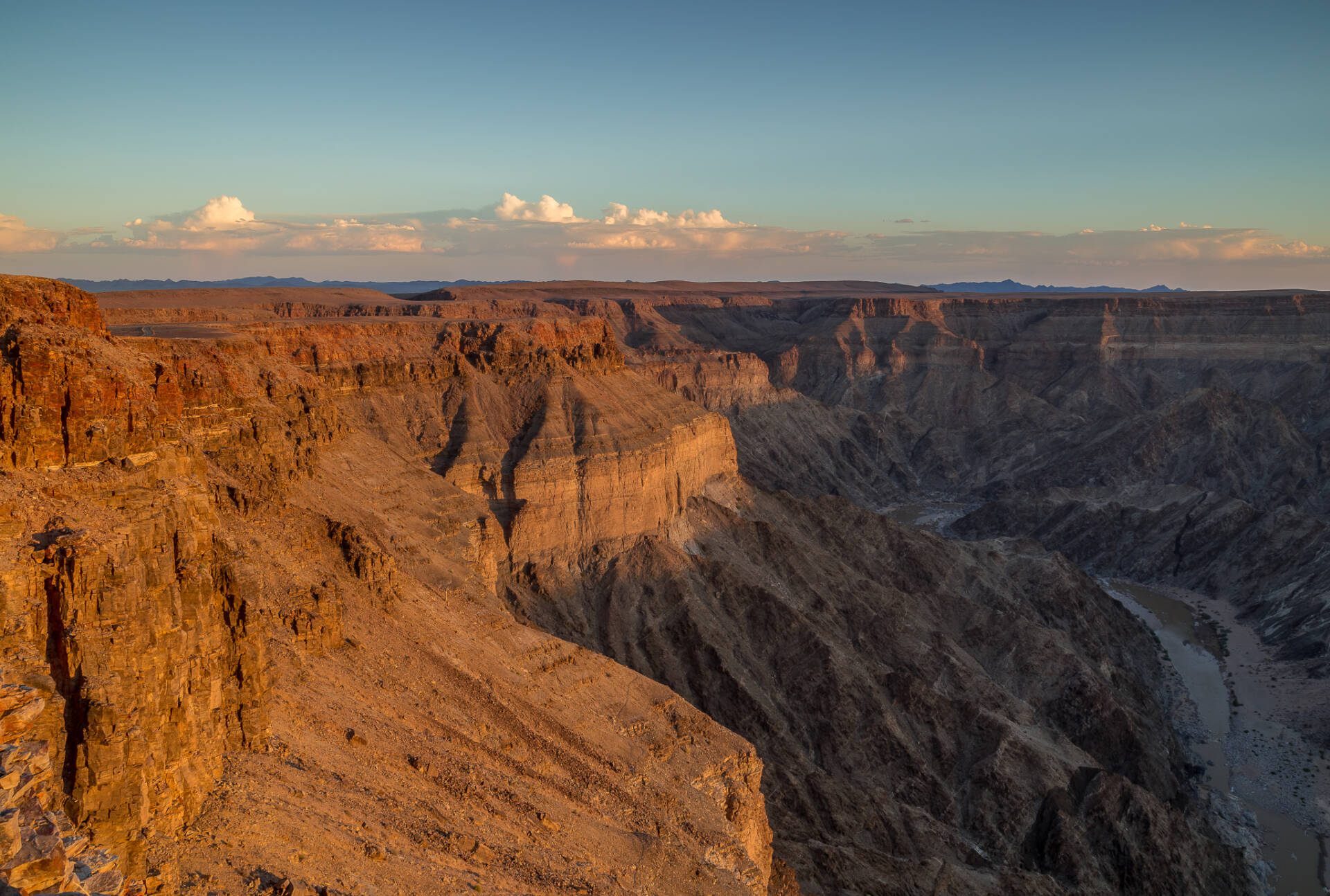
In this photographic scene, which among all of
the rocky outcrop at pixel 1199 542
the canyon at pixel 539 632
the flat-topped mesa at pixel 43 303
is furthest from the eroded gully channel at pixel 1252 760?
the flat-topped mesa at pixel 43 303

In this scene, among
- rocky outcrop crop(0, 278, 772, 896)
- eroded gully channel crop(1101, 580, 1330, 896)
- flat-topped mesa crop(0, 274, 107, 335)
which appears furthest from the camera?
eroded gully channel crop(1101, 580, 1330, 896)

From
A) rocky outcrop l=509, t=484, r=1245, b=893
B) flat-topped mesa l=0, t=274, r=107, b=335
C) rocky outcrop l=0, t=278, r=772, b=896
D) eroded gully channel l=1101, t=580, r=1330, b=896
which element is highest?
flat-topped mesa l=0, t=274, r=107, b=335

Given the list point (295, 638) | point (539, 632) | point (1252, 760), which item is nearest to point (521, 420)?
point (539, 632)

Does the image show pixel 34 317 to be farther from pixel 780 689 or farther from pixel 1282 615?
pixel 1282 615

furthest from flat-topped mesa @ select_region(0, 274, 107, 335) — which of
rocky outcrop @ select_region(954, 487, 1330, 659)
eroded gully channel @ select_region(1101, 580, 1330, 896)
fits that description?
rocky outcrop @ select_region(954, 487, 1330, 659)

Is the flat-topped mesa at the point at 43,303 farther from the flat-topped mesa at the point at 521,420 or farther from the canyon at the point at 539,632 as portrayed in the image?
the flat-topped mesa at the point at 521,420

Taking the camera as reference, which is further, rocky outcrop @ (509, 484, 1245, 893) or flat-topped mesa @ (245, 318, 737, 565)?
flat-topped mesa @ (245, 318, 737, 565)

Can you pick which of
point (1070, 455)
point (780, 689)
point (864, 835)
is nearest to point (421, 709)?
point (864, 835)

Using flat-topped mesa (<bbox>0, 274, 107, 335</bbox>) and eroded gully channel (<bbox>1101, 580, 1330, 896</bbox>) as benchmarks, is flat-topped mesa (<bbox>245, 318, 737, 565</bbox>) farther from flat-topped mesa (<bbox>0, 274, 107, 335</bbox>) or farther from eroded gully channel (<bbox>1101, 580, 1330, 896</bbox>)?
eroded gully channel (<bbox>1101, 580, 1330, 896</bbox>)
